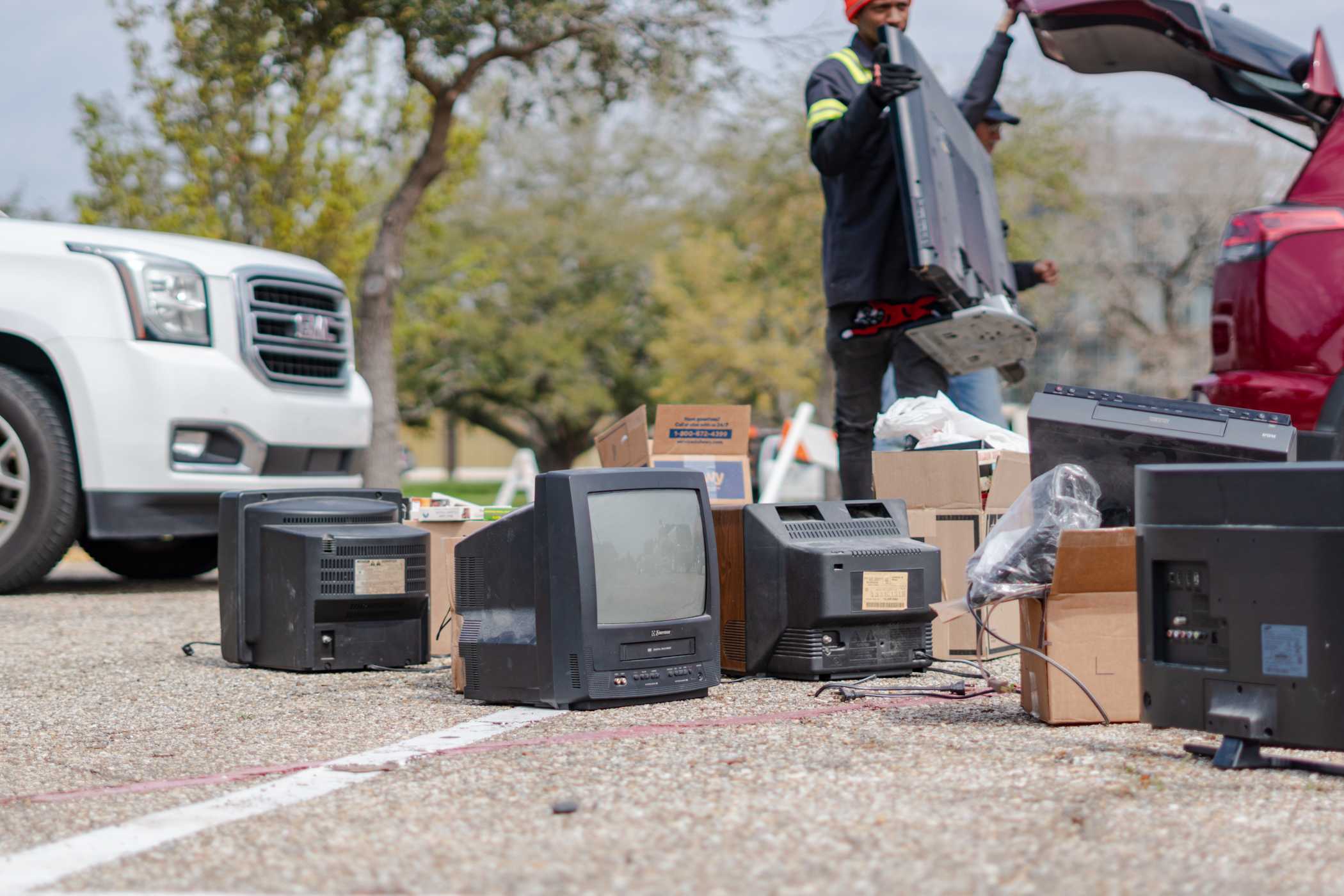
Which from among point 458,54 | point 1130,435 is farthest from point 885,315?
point 458,54

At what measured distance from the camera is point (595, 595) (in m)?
4.09

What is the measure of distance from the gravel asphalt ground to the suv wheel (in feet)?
8.25

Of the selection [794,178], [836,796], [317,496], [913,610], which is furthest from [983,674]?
[794,178]

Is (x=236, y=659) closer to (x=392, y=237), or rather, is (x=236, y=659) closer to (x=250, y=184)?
(x=392, y=237)

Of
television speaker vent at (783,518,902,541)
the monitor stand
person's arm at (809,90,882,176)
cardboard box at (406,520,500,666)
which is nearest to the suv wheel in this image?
cardboard box at (406,520,500,666)

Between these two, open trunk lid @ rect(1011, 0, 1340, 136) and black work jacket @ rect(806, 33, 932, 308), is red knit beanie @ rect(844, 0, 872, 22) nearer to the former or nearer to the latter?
black work jacket @ rect(806, 33, 932, 308)

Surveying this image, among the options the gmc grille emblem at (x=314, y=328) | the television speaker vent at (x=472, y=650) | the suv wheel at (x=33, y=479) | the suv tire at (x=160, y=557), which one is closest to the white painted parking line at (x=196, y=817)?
the television speaker vent at (x=472, y=650)

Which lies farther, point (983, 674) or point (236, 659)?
point (236, 659)

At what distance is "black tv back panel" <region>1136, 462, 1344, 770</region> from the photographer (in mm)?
2949

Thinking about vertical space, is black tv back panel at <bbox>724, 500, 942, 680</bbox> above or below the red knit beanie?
below

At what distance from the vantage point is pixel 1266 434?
12.5ft

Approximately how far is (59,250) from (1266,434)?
5371 mm

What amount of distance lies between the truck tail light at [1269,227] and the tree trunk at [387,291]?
29.3 feet

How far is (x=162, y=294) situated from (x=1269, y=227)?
4824mm
